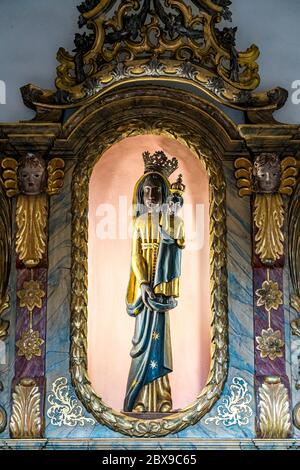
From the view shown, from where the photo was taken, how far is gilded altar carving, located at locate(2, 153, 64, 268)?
9484mm

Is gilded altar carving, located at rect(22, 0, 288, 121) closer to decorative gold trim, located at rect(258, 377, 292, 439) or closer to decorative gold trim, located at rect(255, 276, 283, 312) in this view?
decorative gold trim, located at rect(255, 276, 283, 312)

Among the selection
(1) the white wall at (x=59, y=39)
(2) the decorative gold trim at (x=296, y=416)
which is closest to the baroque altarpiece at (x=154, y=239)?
(2) the decorative gold trim at (x=296, y=416)

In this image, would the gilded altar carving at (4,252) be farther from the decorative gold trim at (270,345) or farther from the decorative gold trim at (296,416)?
the decorative gold trim at (296,416)

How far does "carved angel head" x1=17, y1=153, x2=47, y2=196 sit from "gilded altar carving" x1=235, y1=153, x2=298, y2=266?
1320 millimetres

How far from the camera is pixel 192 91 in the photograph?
9.69 metres

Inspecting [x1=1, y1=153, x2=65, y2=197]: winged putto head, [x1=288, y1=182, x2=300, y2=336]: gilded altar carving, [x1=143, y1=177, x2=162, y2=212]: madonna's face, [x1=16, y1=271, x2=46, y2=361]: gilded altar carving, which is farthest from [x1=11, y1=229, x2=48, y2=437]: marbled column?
[x1=288, y1=182, x2=300, y2=336]: gilded altar carving

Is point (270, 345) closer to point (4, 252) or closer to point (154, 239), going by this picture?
point (154, 239)

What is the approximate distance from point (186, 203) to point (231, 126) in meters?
0.64

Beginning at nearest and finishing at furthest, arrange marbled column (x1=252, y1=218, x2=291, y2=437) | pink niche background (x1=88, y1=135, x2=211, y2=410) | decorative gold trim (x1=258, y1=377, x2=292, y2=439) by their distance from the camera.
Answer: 1. decorative gold trim (x1=258, y1=377, x2=292, y2=439)
2. marbled column (x1=252, y1=218, x2=291, y2=437)
3. pink niche background (x1=88, y1=135, x2=211, y2=410)

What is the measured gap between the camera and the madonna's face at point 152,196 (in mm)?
9719

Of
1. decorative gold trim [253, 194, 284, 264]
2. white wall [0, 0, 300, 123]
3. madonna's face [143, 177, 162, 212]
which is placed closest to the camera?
decorative gold trim [253, 194, 284, 264]

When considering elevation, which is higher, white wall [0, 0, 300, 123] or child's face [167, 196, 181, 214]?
white wall [0, 0, 300, 123]

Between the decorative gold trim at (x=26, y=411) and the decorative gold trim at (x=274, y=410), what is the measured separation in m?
1.46
